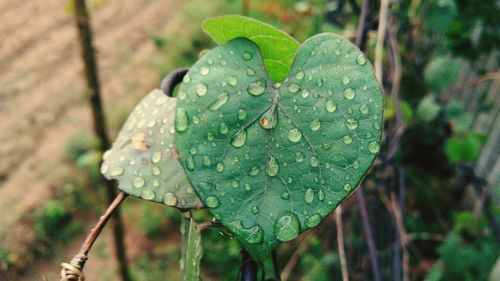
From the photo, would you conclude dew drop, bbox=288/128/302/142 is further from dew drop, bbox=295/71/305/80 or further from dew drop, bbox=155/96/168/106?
dew drop, bbox=155/96/168/106

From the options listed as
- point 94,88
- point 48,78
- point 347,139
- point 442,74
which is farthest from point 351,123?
point 48,78

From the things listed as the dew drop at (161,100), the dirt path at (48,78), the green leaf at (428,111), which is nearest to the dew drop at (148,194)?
the dew drop at (161,100)

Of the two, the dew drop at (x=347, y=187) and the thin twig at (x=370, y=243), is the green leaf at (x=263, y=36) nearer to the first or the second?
the dew drop at (x=347, y=187)

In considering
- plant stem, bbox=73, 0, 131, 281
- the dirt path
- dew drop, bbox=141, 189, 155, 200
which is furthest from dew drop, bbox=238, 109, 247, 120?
the dirt path

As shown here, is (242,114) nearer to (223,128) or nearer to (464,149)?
(223,128)

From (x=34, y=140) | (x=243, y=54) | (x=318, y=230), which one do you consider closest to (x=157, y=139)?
(x=243, y=54)

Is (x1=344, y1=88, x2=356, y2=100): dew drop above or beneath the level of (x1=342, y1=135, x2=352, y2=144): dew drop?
above
